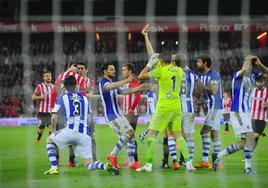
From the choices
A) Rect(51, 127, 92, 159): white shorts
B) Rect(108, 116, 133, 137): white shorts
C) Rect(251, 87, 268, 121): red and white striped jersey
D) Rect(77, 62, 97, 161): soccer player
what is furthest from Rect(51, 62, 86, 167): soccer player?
Rect(251, 87, 268, 121): red and white striped jersey

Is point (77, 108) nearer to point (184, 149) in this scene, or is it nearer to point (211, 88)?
point (184, 149)

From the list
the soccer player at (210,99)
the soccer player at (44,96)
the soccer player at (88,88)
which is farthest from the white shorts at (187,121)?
the soccer player at (44,96)

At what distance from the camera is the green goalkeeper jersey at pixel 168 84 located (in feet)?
30.1

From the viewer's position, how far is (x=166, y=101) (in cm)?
927

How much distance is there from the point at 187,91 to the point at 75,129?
214 cm

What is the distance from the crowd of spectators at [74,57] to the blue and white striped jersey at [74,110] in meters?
10.5

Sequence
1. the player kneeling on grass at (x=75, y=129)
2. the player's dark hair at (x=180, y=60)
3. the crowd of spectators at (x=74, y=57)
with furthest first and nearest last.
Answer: the crowd of spectators at (x=74, y=57)
the player's dark hair at (x=180, y=60)
the player kneeling on grass at (x=75, y=129)

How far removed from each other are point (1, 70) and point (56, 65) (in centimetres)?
256

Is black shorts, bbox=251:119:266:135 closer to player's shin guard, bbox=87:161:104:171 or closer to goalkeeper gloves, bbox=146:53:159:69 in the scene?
goalkeeper gloves, bbox=146:53:159:69

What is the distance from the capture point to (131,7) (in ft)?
100

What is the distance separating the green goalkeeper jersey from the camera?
9180 millimetres

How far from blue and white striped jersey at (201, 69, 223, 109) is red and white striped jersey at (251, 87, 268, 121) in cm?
183

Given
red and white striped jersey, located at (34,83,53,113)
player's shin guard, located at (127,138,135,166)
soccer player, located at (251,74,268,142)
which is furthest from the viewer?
red and white striped jersey, located at (34,83,53,113)

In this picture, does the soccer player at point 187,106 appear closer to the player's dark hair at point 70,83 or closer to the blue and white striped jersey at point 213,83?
the blue and white striped jersey at point 213,83
